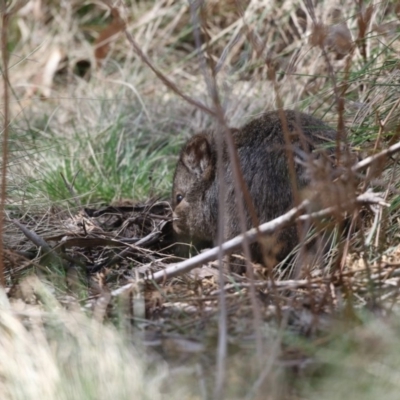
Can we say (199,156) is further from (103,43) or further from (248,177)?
(103,43)

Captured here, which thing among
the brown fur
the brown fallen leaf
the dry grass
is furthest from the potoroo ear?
the brown fallen leaf

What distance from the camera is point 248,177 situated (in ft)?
15.5

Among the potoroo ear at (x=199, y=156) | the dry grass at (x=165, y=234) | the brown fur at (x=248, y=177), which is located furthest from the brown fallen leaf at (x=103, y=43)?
the potoroo ear at (x=199, y=156)

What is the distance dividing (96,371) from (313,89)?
13.8 feet

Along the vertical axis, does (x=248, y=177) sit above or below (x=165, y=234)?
above

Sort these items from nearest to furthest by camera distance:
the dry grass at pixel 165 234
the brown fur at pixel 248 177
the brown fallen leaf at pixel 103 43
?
1. the dry grass at pixel 165 234
2. the brown fur at pixel 248 177
3. the brown fallen leaf at pixel 103 43

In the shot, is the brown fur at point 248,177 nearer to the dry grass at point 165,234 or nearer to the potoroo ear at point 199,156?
the potoroo ear at point 199,156

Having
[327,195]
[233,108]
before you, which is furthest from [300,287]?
[233,108]

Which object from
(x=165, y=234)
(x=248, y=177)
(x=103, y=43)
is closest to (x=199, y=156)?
(x=165, y=234)

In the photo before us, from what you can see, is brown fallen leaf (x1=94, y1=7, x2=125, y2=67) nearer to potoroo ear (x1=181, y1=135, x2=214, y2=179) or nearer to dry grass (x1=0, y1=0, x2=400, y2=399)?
dry grass (x1=0, y1=0, x2=400, y2=399)

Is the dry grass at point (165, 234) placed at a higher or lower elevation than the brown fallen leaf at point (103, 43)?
lower

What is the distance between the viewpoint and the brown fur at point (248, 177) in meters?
4.58

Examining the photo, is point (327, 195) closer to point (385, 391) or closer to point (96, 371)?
point (385, 391)

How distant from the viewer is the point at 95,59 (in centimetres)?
877
